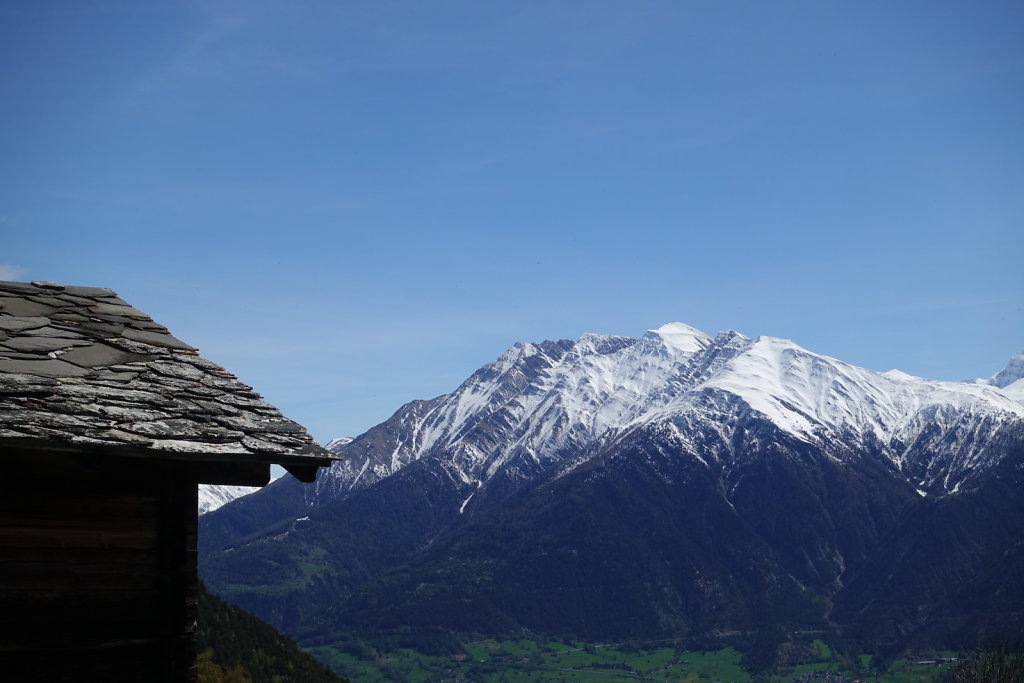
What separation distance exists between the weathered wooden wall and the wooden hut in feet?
0.03

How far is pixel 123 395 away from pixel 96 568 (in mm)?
1621

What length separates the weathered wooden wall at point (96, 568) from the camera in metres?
9.71

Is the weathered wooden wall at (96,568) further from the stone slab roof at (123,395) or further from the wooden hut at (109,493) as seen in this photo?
the stone slab roof at (123,395)

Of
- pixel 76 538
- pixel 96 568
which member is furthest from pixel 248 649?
pixel 76 538

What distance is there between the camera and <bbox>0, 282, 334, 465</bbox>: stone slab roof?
30.6ft

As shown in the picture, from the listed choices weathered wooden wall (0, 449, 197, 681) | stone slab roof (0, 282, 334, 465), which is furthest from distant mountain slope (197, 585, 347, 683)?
weathered wooden wall (0, 449, 197, 681)

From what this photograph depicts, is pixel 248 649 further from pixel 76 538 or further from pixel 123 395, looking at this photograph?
pixel 123 395

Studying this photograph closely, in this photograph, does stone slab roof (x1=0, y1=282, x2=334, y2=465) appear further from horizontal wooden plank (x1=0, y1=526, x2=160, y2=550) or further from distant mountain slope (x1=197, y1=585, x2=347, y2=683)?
distant mountain slope (x1=197, y1=585, x2=347, y2=683)

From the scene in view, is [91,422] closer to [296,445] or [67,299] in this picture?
[296,445]

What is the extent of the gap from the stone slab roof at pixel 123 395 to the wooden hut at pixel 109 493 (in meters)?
0.02

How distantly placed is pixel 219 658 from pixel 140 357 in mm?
120716

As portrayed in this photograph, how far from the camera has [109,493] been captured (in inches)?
403

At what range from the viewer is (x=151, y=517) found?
1044 centimetres

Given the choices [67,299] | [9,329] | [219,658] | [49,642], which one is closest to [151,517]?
[49,642]
